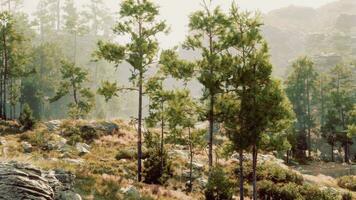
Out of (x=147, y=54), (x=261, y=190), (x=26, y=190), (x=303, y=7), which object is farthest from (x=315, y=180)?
(x=303, y=7)

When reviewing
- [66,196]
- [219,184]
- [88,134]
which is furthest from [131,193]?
[88,134]

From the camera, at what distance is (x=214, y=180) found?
935 inches

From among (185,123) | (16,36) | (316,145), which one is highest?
(16,36)

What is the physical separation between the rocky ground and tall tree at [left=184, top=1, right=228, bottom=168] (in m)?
6.11

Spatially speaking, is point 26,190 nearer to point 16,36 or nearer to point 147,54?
point 147,54

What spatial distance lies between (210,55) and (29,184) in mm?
15378

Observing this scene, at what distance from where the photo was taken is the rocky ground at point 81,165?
14969mm

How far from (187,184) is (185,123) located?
4.71 meters

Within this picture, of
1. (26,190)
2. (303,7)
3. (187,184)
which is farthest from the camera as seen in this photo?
(303,7)

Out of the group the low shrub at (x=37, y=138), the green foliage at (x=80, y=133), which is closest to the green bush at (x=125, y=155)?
the green foliage at (x=80, y=133)

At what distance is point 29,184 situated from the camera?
46.9 ft

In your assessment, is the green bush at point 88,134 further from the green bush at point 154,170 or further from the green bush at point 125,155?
the green bush at point 154,170

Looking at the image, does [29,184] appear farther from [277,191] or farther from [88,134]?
[88,134]

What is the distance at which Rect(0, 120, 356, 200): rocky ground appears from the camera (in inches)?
589
